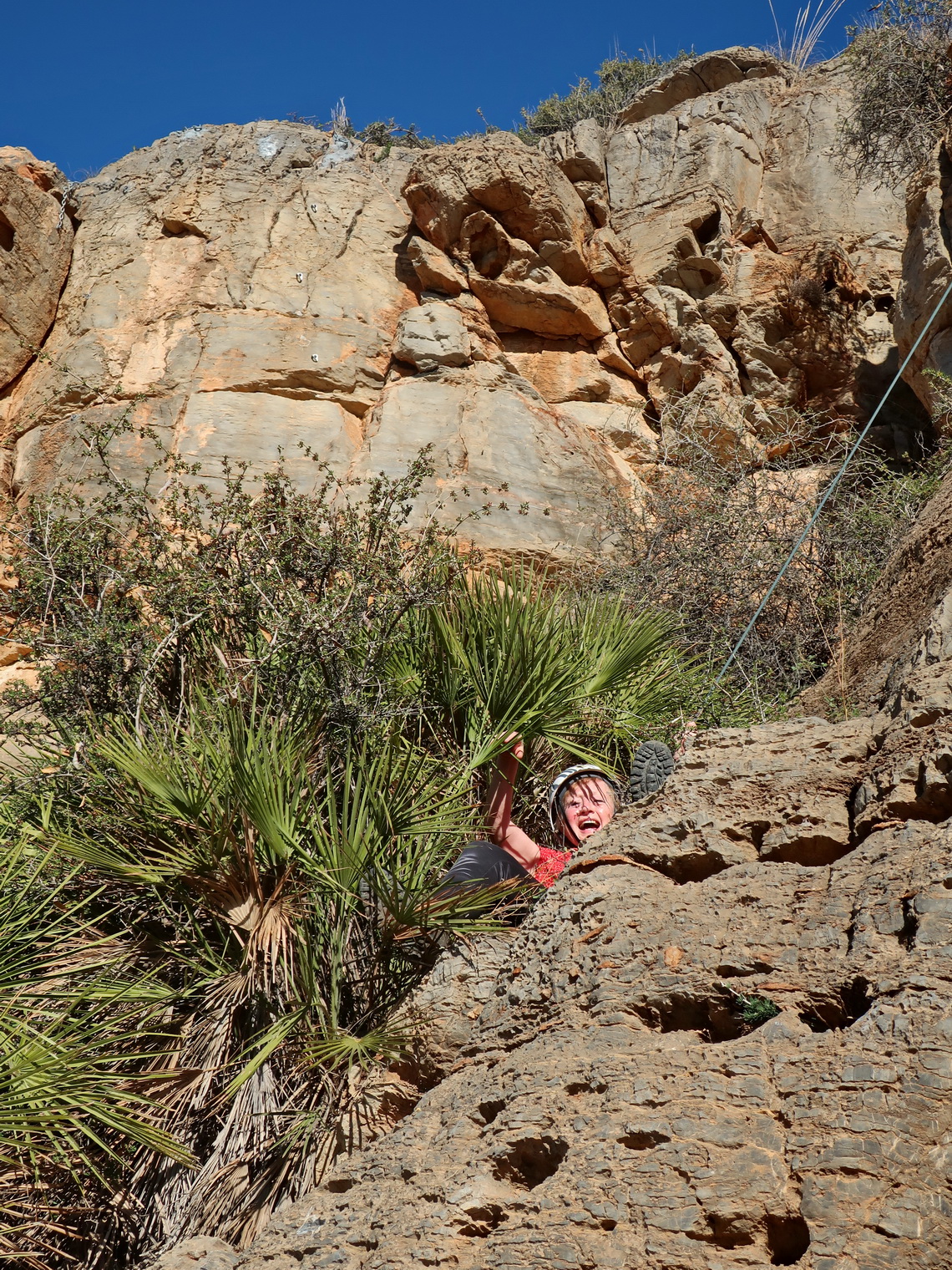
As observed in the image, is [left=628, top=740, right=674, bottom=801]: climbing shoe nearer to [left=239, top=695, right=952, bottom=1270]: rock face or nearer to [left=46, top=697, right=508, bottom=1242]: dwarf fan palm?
[left=239, top=695, right=952, bottom=1270]: rock face

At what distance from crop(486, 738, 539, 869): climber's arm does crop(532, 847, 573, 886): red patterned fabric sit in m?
0.05

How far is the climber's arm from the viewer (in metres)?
5.46

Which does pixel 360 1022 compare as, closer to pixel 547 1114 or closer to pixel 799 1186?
pixel 547 1114

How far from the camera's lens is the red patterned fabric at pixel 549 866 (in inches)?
204

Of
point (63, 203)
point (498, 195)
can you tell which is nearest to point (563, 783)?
point (498, 195)

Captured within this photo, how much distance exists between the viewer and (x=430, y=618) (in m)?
6.33

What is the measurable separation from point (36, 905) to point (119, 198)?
10501 mm

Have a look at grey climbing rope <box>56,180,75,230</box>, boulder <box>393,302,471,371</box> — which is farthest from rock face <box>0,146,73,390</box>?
boulder <box>393,302,471,371</box>

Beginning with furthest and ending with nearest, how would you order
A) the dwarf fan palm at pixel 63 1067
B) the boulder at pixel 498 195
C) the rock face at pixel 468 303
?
the boulder at pixel 498 195 → the rock face at pixel 468 303 → the dwarf fan palm at pixel 63 1067

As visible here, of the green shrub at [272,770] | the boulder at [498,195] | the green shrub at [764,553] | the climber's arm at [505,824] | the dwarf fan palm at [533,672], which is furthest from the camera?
the boulder at [498,195]

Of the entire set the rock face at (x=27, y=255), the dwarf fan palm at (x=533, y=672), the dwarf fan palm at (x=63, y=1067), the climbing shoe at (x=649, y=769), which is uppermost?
the rock face at (x=27, y=255)

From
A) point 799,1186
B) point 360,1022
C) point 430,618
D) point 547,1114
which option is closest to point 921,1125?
point 799,1186

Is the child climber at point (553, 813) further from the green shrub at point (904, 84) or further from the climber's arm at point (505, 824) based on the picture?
the green shrub at point (904, 84)

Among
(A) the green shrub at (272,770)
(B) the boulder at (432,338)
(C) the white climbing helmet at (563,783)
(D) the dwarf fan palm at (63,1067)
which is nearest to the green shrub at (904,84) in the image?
(B) the boulder at (432,338)
